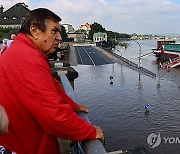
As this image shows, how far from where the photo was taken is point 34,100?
1.76 meters

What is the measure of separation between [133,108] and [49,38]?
22564 mm

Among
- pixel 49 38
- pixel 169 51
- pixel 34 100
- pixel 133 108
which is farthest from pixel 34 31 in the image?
pixel 169 51

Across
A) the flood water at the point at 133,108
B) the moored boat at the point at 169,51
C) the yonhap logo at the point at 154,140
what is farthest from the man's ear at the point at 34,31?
the moored boat at the point at 169,51

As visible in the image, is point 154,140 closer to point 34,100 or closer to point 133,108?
point 133,108

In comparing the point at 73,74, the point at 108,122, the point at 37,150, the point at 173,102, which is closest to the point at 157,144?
the point at 108,122

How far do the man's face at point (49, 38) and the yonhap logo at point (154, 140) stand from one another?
15.4 meters

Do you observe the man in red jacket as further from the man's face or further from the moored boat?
the moored boat

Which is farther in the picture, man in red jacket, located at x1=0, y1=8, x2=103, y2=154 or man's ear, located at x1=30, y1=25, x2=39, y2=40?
man's ear, located at x1=30, y1=25, x2=39, y2=40

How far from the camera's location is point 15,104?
1.86 m

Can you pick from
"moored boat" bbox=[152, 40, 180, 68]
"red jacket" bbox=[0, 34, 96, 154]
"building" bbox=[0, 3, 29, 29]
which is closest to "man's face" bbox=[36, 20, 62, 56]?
"red jacket" bbox=[0, 34, 96, 154]

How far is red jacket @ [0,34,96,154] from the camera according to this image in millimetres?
1756

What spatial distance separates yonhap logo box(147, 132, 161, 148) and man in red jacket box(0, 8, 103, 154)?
15.5m

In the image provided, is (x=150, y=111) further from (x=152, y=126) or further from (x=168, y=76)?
(x=168, y=76)

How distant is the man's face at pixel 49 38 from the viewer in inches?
81.4
